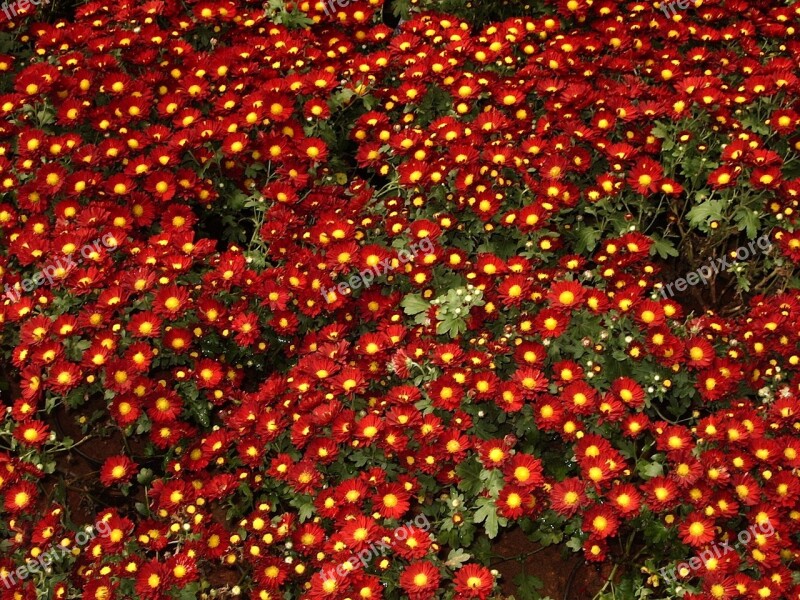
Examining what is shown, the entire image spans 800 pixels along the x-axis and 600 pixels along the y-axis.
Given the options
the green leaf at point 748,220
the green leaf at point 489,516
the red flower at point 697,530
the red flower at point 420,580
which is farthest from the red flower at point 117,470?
the green leaf at point 748,220

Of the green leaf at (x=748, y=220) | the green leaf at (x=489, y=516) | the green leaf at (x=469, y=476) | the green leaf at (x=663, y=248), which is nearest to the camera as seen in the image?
the green leaf at (x=489, y=516)

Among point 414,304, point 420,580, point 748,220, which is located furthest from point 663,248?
point 420,580

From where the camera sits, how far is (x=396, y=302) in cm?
371

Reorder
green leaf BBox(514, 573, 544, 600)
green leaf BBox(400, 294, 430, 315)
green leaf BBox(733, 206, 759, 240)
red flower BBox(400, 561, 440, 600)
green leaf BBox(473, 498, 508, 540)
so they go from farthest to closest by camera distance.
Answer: green leaf BBox(733, 206, 759, 240), green leaf BBox(400, 294, 430, 315), green leaf BBox(514, 573, 544, 600), green leaf BBox(473, 498, 508, 540), red flower BBox(400, 561, 440, 600)

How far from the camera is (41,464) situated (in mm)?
3217

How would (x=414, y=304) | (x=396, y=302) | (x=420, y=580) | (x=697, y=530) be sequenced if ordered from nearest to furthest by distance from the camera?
(x=420, y=580) → (x=697, y=530) → (x=414, y=304) → (x=396, y=302)

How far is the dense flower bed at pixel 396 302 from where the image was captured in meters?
3.01

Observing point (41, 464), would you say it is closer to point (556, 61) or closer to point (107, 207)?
point (107, 207)

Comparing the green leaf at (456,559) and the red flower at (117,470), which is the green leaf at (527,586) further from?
the red flower at (117,470)

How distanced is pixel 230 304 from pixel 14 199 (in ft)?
4.67

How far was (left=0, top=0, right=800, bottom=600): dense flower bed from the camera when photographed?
301 centimetres

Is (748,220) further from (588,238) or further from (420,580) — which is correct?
(420,580)

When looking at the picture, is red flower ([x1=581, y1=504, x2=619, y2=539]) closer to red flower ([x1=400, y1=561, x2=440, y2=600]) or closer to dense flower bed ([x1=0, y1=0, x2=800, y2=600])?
dense flower bed ([x1=0, y1=0, x2=800, y2=600])

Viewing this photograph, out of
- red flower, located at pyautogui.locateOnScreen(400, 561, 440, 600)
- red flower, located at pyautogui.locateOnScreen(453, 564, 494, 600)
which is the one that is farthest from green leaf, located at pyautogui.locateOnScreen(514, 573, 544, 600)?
red flower, located at pyautogui.locateOnScreen(400, 561, 440, 600)
